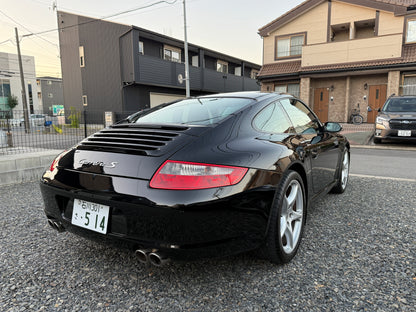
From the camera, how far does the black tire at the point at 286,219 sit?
1894 millimetres

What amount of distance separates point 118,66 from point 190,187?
1801 centimetres

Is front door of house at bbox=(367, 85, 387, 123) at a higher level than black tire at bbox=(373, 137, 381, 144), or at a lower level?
higher

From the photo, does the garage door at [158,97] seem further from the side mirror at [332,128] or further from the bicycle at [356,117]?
the side mirror at [332,128]

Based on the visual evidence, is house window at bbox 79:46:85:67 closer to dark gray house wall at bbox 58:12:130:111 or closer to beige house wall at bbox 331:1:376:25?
dark gray house wall at bbox 58:12:130:111

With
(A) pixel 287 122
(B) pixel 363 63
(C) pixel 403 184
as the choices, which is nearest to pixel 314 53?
(B) pixel 363 63

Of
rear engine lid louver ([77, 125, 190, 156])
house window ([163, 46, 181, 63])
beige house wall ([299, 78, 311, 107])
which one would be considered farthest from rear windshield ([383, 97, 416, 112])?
house window ([163, 46, 181, 63])

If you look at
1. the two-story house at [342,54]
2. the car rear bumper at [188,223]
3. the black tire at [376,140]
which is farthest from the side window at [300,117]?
the two-story house at [342,54]

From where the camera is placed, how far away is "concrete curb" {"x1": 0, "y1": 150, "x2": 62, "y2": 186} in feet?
15.1

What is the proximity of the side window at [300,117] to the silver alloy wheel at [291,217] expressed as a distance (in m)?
0.64

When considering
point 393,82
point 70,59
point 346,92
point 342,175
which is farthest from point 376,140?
point 70,59

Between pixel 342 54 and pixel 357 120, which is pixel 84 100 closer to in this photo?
pixel 342 54

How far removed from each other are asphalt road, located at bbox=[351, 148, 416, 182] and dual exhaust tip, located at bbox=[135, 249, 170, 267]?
185 inches

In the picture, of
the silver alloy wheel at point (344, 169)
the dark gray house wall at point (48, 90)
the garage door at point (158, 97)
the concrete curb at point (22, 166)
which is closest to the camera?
the silver alloy wheel at point (344, 169)

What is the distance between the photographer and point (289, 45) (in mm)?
16781
